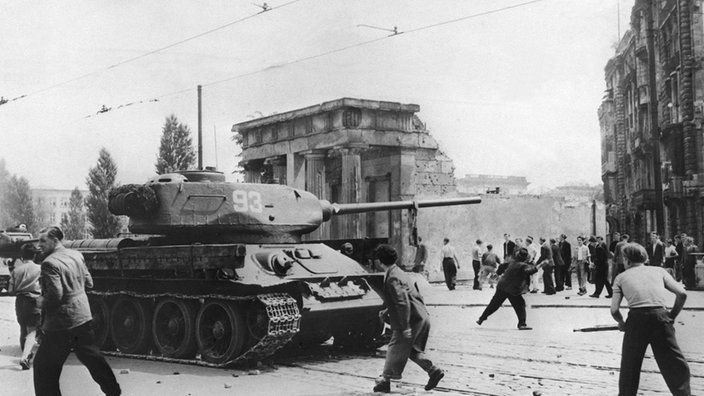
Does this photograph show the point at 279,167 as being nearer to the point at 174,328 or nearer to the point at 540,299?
the point at 540,299

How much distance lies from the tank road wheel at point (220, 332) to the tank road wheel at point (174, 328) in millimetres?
180

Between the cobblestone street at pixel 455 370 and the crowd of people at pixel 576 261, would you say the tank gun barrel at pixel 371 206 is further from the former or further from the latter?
the crowd of people at pixel 576 261

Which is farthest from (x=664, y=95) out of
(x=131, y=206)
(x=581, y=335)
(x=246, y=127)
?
(x=131, y=206)

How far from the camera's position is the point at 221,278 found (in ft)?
34.8

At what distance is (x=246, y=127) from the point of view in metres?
36.2

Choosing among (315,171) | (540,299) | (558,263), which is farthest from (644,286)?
(315,171)

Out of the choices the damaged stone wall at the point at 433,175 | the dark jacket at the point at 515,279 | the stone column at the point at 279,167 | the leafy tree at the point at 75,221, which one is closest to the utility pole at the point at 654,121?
the damaged stone wall at the point at 433,175

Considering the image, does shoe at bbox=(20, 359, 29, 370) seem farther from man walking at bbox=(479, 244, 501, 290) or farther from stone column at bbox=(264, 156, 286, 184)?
stone column at bbox=(264, 156, 286, 184)

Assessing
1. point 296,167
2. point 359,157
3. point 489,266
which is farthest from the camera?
point 296,167

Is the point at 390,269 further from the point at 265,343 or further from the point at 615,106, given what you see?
the point at 615,106

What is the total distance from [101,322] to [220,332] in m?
2.89

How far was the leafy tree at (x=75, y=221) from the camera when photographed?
71688 mm

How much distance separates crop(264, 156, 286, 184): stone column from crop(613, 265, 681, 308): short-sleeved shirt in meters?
27.7

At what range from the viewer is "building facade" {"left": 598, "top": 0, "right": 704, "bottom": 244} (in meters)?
34.6
